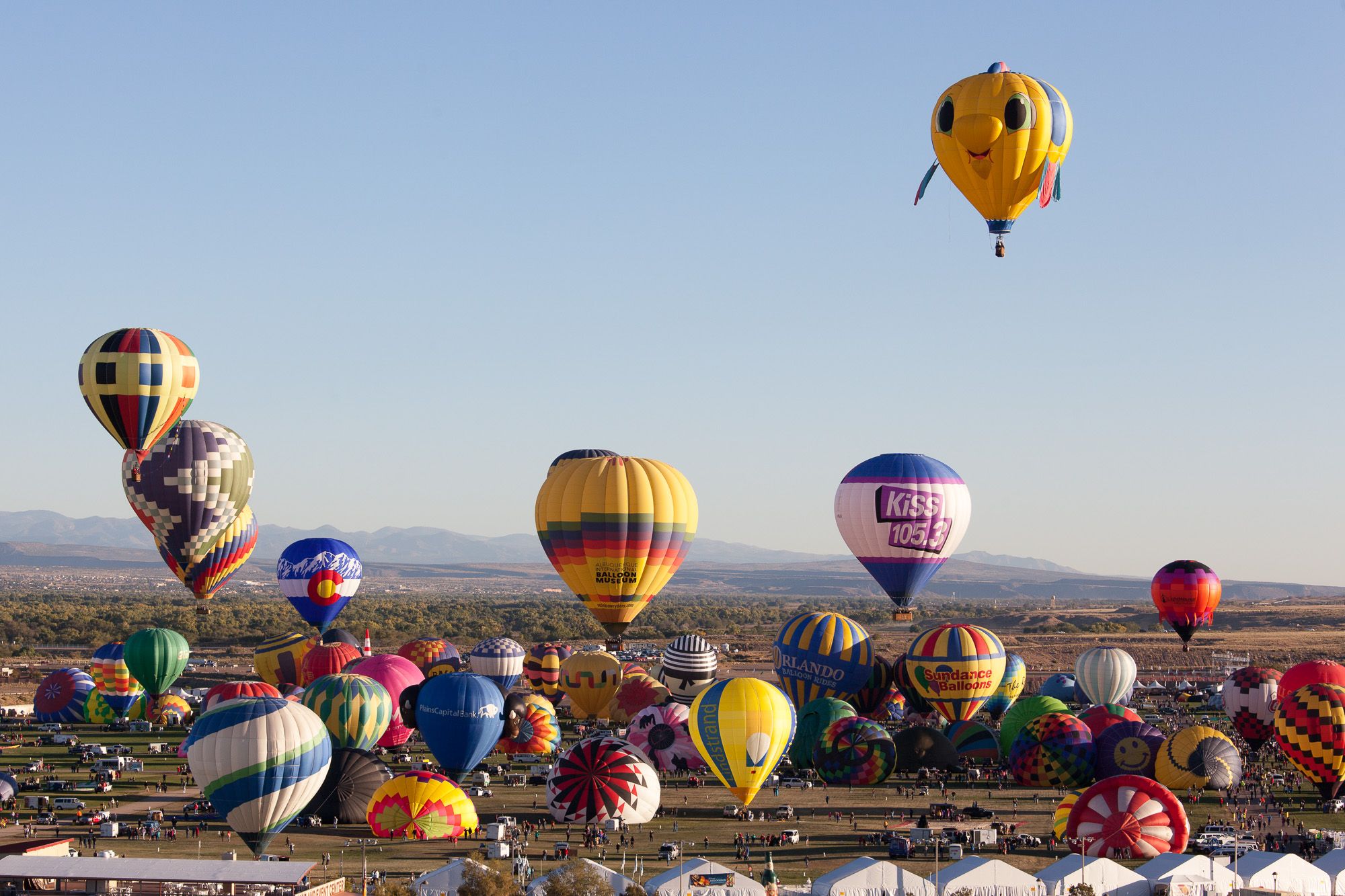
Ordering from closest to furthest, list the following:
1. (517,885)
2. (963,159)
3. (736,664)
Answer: (517,885) → (963,159) → (736,664)

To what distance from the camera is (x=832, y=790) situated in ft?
134

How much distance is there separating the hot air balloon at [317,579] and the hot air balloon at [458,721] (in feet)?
56.5

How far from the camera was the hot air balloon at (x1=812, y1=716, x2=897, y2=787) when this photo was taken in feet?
134

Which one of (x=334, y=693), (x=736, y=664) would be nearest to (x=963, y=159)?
(x=334, y=693)

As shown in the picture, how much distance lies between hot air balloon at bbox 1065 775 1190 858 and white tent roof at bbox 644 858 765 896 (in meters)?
7.44

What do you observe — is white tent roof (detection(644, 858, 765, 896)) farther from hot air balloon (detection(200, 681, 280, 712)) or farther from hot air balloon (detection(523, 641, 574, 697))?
hot air balloon (detection(523, 641, 574, 697))

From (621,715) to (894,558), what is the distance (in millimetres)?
11938

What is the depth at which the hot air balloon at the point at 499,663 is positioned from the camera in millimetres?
56094

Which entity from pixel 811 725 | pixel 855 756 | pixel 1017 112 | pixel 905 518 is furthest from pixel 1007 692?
pixel 1017 112

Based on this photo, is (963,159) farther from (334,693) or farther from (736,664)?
(736,664)

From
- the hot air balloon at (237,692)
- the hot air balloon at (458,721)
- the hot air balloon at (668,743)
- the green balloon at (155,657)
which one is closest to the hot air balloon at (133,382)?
the hot air balloon at (237,692)

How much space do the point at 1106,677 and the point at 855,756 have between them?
64.4ft

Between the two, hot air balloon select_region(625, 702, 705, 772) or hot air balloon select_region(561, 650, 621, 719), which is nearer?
hot air balloon select_region(625, 702, 705, 772)

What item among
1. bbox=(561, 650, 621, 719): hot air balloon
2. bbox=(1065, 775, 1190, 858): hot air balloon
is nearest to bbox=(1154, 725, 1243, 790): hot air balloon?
bbox=(1065, 775, 1190, 858): hot air balloon
